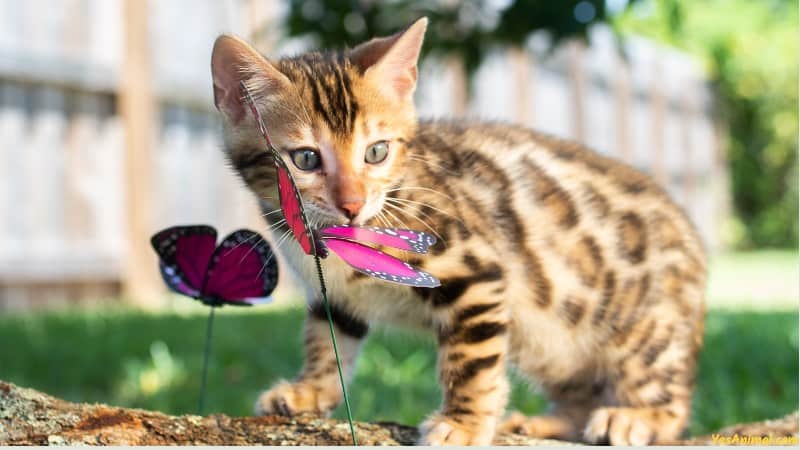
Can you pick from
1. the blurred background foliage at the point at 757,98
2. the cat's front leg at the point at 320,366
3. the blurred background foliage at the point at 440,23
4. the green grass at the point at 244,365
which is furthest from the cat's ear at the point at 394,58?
the blurred background foliage at the point at 757,98

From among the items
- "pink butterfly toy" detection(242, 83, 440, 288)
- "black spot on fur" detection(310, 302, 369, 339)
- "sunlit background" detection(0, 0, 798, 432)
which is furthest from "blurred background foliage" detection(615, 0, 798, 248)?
"pink butterfly toy" detection(242, 83, 440, 288)

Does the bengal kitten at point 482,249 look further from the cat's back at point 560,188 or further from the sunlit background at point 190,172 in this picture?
the sunlit background at point 190,172

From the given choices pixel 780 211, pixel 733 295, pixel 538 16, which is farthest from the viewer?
pixel 780 211

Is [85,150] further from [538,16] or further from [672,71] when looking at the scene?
[672,71]

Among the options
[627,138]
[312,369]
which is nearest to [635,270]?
[312,369]

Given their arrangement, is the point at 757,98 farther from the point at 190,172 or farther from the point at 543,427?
the point at 543,427

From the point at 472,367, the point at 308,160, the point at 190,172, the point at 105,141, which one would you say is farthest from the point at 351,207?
the point at 190,172
